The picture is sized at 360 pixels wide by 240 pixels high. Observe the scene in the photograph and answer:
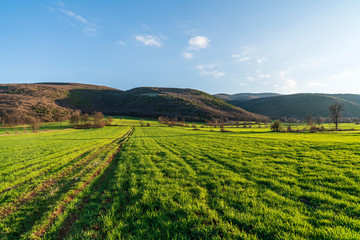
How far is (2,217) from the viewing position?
5586mm

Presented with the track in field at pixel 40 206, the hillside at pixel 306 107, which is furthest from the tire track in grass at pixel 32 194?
the hillside at pixel 306 107

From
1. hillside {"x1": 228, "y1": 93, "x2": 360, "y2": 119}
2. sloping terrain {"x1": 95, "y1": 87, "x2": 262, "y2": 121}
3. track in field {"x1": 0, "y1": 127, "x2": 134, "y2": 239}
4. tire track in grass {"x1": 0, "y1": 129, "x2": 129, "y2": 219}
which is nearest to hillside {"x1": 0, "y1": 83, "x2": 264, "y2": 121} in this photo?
sloping terrain {"x1": 95, "y1": 87, "x2": 262, "y2": 121}

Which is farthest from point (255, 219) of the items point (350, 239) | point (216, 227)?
point (350, 239)

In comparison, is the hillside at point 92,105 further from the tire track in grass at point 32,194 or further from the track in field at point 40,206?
the track in field at point 40,206

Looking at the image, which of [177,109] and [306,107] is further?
[306,107]

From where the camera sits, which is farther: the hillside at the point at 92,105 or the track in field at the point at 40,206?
the hillside at the point at 92,105

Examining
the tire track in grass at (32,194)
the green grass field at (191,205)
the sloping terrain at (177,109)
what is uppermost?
the sloping terrain at (177,109)

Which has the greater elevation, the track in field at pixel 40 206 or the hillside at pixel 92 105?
the hillside at pixel 92 105

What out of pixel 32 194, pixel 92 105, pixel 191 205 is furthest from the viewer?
pixel 92 105

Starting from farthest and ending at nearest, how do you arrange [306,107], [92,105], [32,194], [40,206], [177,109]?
[92,105], [306,107], [177,109], [32,194], [40,206]

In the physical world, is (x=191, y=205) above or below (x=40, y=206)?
above

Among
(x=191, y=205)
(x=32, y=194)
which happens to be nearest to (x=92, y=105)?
(x=32, y=194)

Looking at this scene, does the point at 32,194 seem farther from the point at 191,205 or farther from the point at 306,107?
the point at 306,107

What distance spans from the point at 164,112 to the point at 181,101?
35.0 metres
